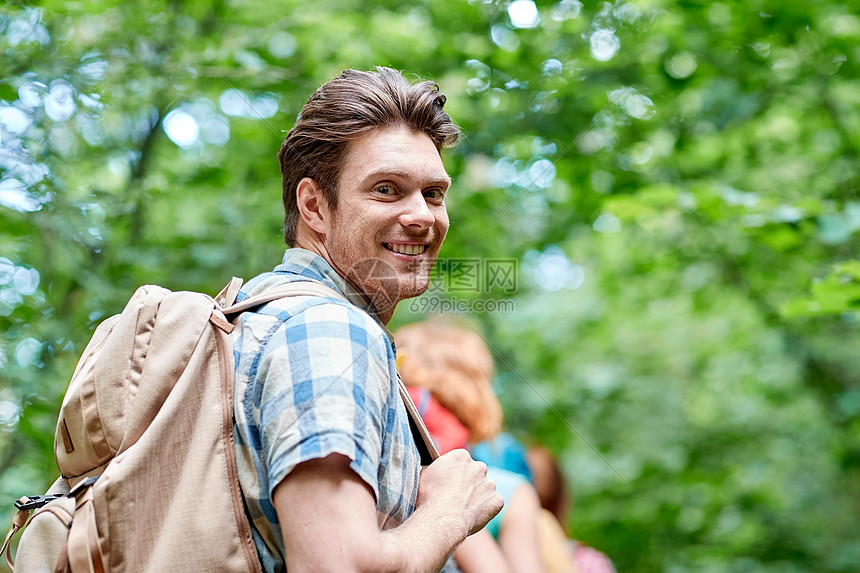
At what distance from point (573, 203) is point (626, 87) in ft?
3.05

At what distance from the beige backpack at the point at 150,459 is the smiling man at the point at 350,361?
Answer: 0.05 m

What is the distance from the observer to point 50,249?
11.1 ft

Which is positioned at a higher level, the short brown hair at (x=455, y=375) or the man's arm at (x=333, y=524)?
the man's arm at (x=333, y=524)

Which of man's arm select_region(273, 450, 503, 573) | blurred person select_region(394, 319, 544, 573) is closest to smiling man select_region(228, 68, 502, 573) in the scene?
man's arm select_region(273, 450, 503, 573)

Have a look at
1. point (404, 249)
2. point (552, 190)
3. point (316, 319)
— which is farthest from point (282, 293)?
point (552, 190)

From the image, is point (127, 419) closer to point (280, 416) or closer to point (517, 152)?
point (280, 416)

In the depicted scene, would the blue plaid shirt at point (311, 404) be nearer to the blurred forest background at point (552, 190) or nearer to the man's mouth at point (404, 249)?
the man's mouth at point (404, 249)

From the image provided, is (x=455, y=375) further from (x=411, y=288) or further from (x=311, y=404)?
(x=311, y=404)

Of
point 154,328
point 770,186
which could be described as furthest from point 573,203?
point 154,328

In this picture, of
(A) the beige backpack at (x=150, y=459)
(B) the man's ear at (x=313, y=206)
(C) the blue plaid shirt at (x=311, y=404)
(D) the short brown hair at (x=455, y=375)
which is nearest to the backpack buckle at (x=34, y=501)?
(A) the beige backpack at (x=150, y=459)

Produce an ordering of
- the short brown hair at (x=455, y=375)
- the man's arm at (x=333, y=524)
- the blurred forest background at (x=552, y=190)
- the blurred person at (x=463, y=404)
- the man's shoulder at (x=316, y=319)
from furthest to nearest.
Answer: the blurred forest background at (x=552, y=190) < the short brown hair at (x=455, y=375) < the blurred person at (x=463, y=404) < the man's shoulder at (x=316, y=319) < the man's arm at (x=333, y=524)

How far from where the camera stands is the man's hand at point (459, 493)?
146cm

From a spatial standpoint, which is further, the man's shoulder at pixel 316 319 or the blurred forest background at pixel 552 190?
the blurred forest background at pixel 552 190

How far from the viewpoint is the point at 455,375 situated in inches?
119
